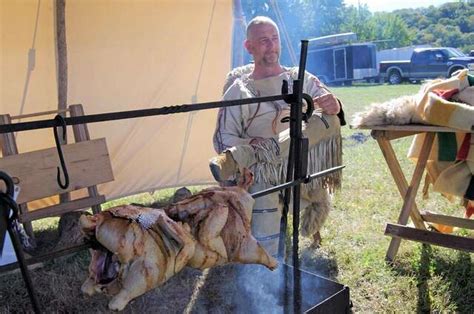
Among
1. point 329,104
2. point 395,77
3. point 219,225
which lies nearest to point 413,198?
point 329,104

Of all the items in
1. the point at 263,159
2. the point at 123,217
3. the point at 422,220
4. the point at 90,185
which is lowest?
the point at 422,220

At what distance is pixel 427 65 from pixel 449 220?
18.8m

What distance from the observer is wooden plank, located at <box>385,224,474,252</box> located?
259 centimetres

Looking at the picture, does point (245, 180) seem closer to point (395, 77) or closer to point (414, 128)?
point (414, 128)

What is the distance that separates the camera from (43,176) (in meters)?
3.33

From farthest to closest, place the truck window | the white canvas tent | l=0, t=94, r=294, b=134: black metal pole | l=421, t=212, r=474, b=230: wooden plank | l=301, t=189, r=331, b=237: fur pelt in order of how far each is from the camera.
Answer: the truck window, the white canvas tent, l=301, t=189, r=331, b=237: fur pelt, l=421, t=212, r=474, b=230: wooden plank, l=0, t=94, r=294, b=134: black metal pole

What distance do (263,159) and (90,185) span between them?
5.54ft

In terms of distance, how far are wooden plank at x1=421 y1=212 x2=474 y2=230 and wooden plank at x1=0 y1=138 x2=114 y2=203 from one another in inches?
88.5

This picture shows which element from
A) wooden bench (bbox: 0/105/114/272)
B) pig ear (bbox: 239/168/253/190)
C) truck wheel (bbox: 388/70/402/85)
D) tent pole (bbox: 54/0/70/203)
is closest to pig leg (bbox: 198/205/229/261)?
pig ear (bbox: 239/168/253/190)

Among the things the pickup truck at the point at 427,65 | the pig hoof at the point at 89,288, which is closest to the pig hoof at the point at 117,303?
the pig hoof at the point at 89,288

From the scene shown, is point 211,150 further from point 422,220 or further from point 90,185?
point 422,220

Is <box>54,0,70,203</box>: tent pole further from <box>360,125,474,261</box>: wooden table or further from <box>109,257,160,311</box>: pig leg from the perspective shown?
<box>109,257,160,311</box>: pig leg

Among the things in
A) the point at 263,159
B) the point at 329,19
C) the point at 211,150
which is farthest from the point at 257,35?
the point at 329,19

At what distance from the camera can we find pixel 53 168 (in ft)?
11.0
